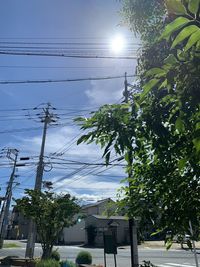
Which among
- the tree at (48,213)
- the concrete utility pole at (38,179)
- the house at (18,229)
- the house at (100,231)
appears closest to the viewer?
the tree at (48,213)

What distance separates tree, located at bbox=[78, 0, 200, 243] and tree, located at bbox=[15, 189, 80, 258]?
13.0 m

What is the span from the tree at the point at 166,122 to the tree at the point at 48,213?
13.0 meters

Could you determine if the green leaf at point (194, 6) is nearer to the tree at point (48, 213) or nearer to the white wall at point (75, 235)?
the tree at point (48, 213)

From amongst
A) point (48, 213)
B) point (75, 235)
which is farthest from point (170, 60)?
point (75, 235)

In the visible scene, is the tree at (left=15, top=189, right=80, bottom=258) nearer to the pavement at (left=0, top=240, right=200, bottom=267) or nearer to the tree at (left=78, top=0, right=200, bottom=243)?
the pavement at (left=0, top=240, right=200, bottom=267)

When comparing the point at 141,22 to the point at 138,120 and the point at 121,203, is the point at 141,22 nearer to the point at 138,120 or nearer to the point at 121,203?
the point at 138,120

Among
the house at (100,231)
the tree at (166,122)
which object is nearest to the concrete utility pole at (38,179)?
the tree at (166,122)

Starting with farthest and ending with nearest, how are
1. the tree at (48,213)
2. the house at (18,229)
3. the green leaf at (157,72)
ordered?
1. the house at (18,229)
2. the tree at (48,213)
3. the green leaf at (157,72)

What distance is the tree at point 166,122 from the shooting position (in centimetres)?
194

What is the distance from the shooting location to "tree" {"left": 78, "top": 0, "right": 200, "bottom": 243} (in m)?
1.94

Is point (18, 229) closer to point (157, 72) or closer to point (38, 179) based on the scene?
point (38, 179)

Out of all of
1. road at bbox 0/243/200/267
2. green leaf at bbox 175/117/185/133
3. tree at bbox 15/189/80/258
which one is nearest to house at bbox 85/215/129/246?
road at bbox 0/243/200/267

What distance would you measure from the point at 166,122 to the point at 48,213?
14544mm

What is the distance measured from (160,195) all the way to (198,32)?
210 centimetres
